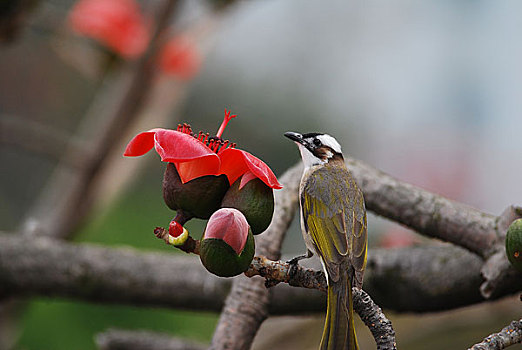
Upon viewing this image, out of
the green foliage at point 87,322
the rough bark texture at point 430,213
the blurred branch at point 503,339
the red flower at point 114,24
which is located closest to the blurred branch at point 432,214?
the rough bark texture at point 430,213

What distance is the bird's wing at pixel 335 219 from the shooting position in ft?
2.97

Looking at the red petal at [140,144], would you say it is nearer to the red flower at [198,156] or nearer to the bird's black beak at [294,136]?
the red flower at [198,156]

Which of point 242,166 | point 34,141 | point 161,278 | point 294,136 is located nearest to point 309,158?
point 294,136

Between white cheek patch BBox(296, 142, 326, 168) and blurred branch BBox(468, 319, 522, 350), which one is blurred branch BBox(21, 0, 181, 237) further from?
blurred branch BBox(468, 319, 522, 350)

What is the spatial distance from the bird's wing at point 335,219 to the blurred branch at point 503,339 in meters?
0.22

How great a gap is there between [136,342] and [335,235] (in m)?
0.77

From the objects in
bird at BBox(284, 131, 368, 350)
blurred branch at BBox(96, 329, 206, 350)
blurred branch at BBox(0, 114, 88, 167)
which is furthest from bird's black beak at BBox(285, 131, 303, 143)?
blurred branch at BBox(0, 114, 88, 167)

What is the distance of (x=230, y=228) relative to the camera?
0.69 m

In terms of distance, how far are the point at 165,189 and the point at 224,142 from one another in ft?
0.34

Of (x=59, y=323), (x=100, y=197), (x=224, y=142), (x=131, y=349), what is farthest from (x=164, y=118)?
(x=224, y=142)

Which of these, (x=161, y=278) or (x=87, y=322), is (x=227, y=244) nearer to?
(x=161, y=278)

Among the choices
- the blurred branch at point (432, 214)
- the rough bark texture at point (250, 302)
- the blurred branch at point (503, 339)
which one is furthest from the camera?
the blurred branch at point (432, 214)

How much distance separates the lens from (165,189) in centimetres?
77

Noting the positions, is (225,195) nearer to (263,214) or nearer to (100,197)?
(263,214)
